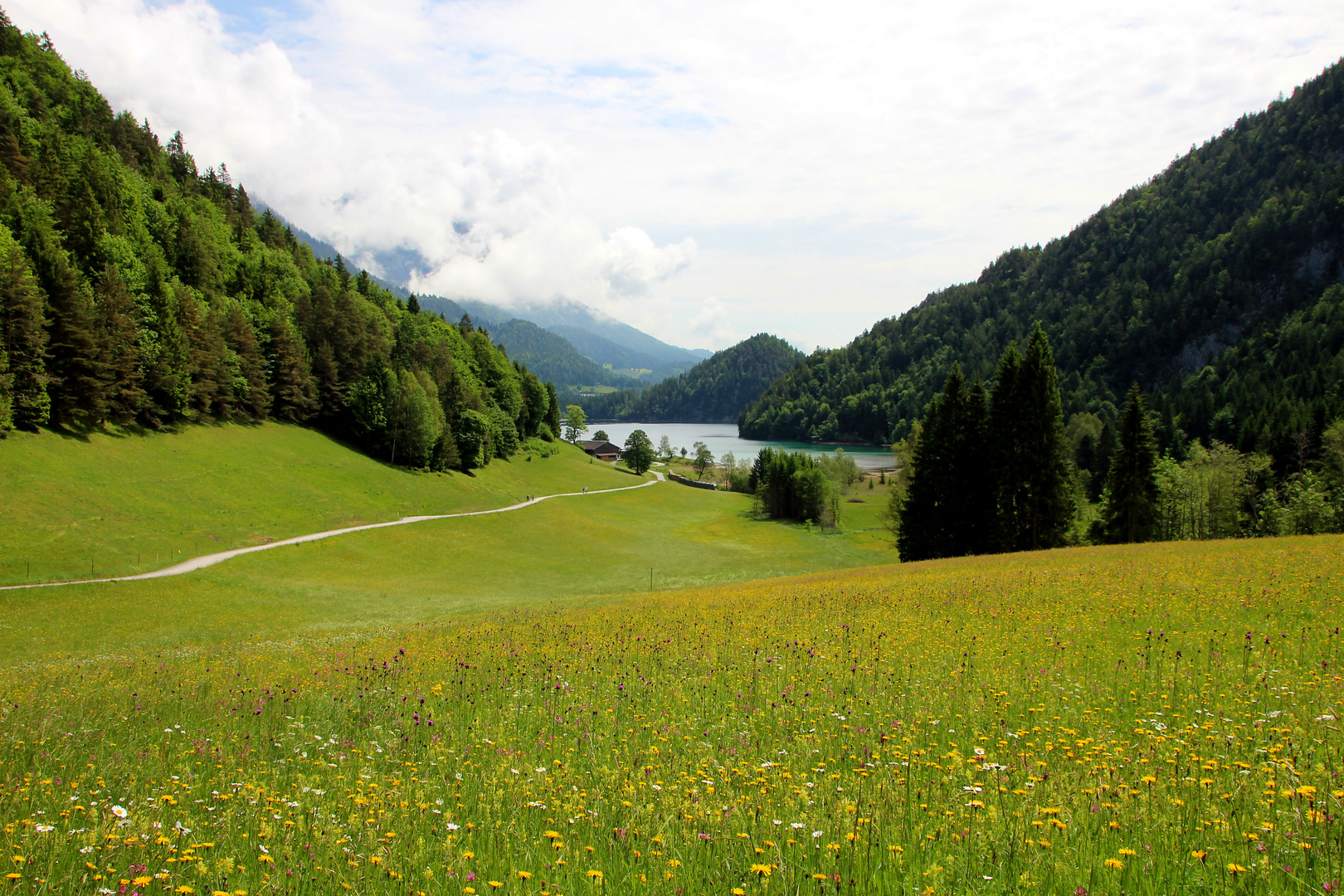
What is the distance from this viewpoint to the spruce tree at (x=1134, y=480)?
4934 centimetres

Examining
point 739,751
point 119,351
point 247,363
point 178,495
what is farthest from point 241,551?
point 739,751

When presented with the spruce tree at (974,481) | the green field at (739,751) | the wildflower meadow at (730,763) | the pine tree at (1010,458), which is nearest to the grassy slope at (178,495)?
the green field at (739,751)

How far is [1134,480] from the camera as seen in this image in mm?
49656

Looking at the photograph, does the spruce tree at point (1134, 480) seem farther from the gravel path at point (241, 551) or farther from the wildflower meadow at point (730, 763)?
the gravel path at point (241, 551)

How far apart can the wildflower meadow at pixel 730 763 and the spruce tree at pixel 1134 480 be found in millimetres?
41690

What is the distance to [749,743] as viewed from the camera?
703cm

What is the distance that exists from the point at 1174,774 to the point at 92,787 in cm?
967

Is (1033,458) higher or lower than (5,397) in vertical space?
lower

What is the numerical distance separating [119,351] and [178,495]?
1589 cm

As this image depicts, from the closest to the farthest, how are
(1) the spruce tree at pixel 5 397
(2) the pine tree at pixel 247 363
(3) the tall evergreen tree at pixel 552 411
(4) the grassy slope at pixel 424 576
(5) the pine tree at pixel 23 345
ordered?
(4) the grassy slope at pixel 424 576, (1) the spruce tree at pixel 5 397, (5) the pine tree at pixel 23 345, (2) the pine tree at pixel 247 363, (3) the tall evergreen tree at pixel 552 411

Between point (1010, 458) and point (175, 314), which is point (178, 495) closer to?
point (175, 314)

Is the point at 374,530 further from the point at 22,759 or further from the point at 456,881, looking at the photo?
the point at 456,881

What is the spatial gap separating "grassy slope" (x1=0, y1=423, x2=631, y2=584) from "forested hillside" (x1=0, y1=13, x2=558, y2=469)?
351 cm

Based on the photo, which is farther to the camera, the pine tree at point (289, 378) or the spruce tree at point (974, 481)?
the pine tree at point (289, 378)
